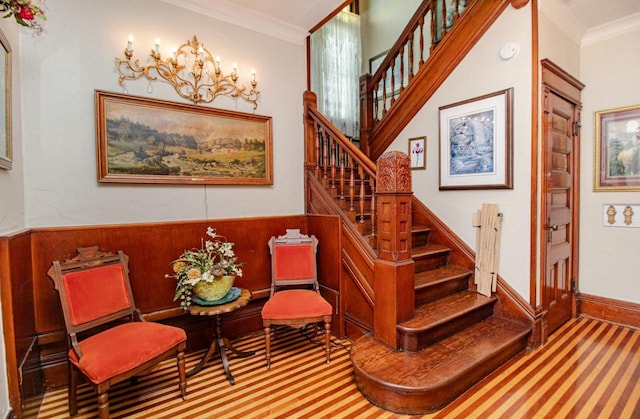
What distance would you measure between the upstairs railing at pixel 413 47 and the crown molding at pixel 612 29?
1.41 metres

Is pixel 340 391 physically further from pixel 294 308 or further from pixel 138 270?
pixel 138 270

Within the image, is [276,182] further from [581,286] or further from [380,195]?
[581,286]

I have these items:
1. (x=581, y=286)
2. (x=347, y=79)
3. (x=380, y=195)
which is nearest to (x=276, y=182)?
(x=380, y=195)

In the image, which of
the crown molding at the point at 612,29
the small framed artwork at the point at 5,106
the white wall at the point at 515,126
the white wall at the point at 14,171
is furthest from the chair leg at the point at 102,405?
the crown molding at the point at 612,29

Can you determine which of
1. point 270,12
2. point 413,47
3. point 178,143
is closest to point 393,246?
point 178,143

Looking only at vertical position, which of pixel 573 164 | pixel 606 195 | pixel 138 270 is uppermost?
pixel 573 164

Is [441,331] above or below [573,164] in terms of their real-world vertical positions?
below

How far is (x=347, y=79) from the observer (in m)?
5.09

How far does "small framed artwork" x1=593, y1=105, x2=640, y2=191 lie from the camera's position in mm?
3205

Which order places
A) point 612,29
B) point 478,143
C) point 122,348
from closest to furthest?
point 122,348, point 478,143, point 612,29

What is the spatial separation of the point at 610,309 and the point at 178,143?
488 cm

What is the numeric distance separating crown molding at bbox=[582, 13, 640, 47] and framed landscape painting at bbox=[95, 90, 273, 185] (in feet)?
12.1

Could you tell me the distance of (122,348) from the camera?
192 cm

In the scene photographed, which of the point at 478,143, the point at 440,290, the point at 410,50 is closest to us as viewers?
the point at 440,290
